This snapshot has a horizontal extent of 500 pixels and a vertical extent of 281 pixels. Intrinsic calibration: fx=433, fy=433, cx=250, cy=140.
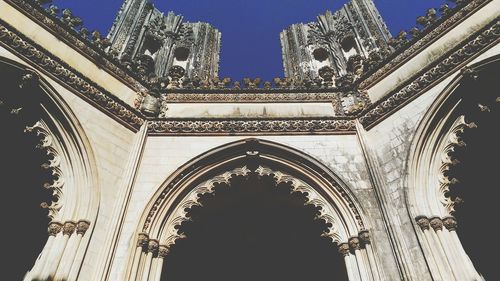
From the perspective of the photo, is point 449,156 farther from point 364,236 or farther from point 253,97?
point 253,97

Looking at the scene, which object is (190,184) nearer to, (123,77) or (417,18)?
(123,77)

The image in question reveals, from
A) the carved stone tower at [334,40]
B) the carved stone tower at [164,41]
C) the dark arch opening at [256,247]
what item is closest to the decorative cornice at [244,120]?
the dark arch opening at [256,247]

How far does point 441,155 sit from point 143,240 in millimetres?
5282

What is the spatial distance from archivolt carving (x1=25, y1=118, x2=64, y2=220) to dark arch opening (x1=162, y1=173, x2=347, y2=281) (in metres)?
3.00

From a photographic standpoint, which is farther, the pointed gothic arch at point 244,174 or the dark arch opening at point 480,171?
the dark arch opening at point 480,171

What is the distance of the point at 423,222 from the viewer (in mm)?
6766

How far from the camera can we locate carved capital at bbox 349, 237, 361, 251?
23.6 feet

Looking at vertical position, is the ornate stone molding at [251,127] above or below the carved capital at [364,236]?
above

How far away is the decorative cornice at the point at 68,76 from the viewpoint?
7727 mm

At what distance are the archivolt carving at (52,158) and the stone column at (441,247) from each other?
235 inches

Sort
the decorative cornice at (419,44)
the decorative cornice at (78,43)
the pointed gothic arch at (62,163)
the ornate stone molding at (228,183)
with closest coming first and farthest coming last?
the pointed gothic arch at (62,163) → the ornate stone molding at (228,183) → the decorative cornice at (78,43) → the decorative cornice at (419,44)

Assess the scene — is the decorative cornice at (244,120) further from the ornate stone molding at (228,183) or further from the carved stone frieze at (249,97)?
the ornate stone molding at (228,183)

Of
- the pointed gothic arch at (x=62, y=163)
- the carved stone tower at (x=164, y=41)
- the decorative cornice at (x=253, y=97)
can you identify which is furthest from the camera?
the carved stone tower at (x=164, y=41)

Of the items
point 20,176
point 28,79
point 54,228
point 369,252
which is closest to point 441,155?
point 369,252
